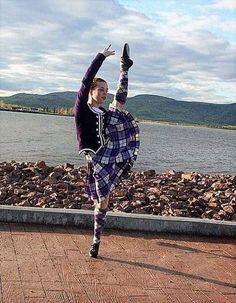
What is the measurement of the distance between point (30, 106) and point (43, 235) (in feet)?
635

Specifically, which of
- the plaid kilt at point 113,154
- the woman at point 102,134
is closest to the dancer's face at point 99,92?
the woman at point 102,134

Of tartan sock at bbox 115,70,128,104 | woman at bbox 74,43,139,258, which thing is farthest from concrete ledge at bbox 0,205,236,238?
tartan sock at bbox 115,70,128,104

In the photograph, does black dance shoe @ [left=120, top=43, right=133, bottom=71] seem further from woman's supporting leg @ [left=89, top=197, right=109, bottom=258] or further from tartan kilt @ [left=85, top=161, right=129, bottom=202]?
woman's supporting leg @ [left=89, top=197, right=109, bottom=258]

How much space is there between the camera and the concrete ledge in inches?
254

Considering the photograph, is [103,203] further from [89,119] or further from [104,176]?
[89,119]

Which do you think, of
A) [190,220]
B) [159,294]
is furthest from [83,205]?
[159,294]

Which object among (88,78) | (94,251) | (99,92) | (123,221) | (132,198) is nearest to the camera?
(88,78)

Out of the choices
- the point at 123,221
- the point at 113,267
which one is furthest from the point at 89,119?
the point at 123,221

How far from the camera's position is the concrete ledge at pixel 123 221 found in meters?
6.45

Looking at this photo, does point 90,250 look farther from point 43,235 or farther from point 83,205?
point 83,205

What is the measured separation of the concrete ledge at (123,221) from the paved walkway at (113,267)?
5.0 inches

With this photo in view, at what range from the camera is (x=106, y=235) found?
629cm

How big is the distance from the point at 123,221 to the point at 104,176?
131cm

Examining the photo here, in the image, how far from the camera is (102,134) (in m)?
5.33
